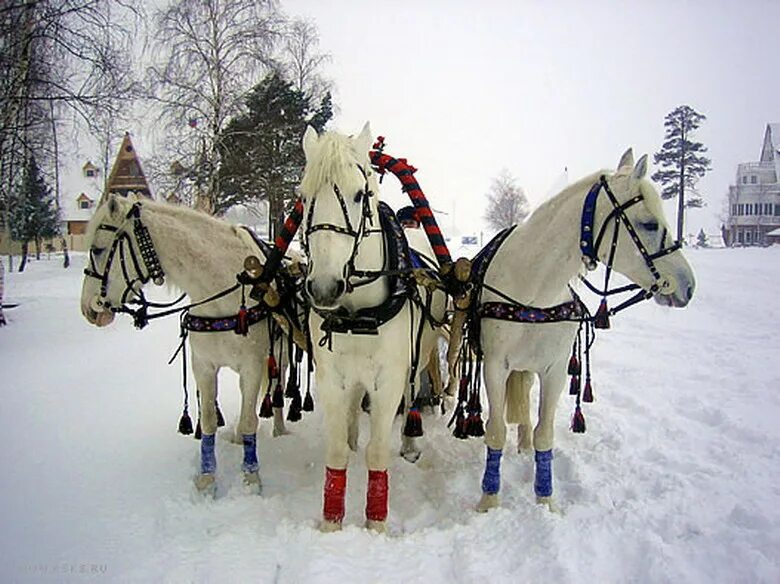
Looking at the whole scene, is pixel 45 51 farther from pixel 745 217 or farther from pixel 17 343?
pixel 745 217

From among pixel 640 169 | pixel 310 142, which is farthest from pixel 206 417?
pixel 640 169

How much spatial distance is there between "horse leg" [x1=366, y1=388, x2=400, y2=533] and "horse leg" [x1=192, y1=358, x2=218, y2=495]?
1295 mm

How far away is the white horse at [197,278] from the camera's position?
3229mm

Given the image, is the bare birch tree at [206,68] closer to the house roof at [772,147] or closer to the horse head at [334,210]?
the horse head at [334,210]

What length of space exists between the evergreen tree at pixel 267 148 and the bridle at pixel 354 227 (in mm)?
12631

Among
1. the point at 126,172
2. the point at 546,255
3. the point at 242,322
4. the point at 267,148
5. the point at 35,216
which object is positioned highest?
the point at 126,172

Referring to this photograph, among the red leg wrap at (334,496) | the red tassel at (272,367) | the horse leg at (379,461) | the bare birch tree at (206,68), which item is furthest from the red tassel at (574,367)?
the bare birch tree at (206,68)

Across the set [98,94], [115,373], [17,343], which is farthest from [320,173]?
[98,94]

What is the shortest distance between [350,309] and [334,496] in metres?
1.16

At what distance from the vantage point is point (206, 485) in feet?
11.5

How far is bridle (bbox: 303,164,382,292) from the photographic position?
7.64 ft

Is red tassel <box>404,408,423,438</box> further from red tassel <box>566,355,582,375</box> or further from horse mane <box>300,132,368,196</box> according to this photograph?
horse mane <box>300,132,368,196</box>

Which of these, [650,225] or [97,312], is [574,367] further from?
[97,312]

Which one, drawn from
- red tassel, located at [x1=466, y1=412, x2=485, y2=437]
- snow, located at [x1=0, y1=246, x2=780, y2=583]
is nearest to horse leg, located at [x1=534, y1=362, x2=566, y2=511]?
snow, located at [x1=0, y1=246, x2=780, y2=583]
